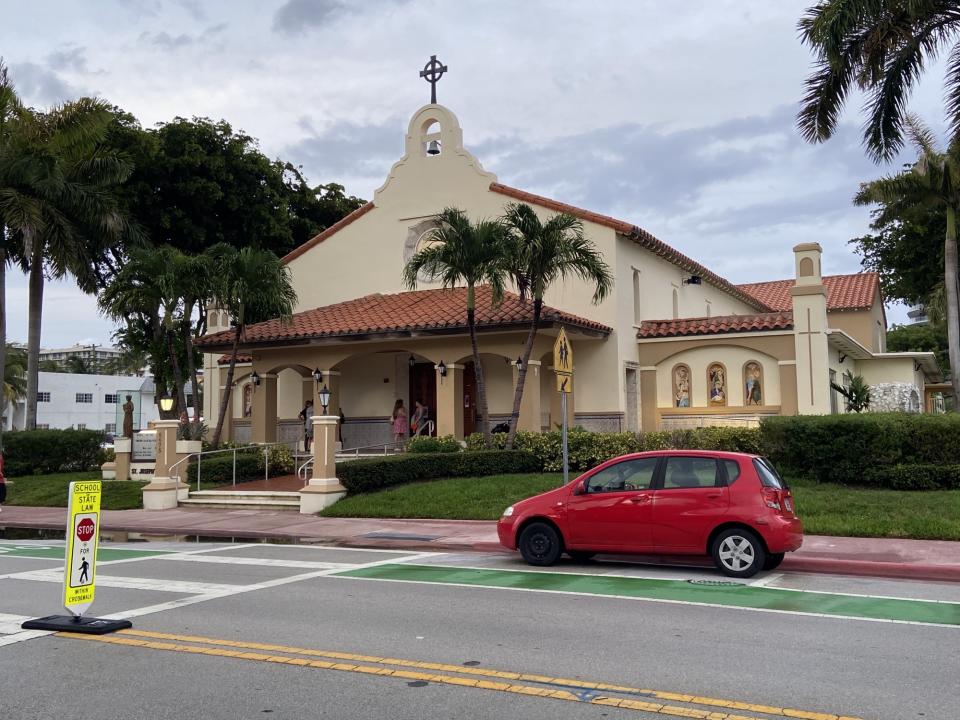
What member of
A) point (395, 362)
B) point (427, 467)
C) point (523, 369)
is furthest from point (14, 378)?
point (523, 369)

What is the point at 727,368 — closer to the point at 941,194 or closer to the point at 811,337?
the point at 811,337

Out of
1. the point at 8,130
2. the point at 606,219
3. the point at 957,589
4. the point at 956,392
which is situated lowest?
the point at 957,589

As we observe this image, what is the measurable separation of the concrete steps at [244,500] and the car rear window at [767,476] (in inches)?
450

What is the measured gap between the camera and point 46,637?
7453mm

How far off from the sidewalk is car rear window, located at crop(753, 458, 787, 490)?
1.27 meters

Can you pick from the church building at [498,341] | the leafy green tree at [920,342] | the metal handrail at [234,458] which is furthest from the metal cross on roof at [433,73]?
the leafy green tree at [920,342]

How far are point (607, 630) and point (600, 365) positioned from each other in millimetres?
16890

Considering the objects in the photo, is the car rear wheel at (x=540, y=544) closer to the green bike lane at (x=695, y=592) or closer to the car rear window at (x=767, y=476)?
the green bike lane at (x=695, y=592)

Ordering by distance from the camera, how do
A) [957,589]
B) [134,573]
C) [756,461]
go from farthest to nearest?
1. [134,573]
2. [756,461]
3. [957,589]

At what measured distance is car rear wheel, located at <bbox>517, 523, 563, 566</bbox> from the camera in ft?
36.7


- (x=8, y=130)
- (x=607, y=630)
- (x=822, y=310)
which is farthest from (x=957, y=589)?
(x=8, y=130)

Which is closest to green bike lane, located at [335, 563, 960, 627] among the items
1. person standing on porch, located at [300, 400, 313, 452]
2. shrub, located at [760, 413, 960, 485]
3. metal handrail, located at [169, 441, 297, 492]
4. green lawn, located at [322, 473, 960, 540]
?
green lawn, located at [322, 473, 960, 540]

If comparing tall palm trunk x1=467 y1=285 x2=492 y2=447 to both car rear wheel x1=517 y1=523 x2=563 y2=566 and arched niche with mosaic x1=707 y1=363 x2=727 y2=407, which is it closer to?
arched niche with mosaic x1=707 y1=363 x2=727 y2=407

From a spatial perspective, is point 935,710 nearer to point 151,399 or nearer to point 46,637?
point 46,637
